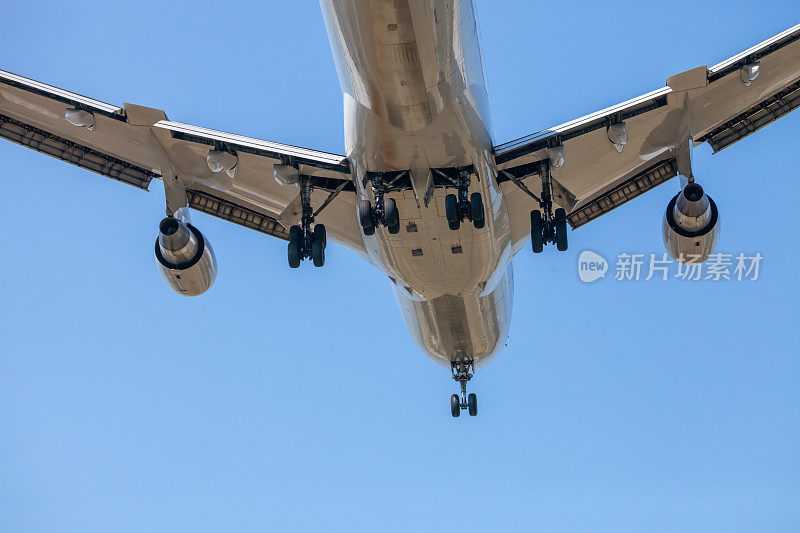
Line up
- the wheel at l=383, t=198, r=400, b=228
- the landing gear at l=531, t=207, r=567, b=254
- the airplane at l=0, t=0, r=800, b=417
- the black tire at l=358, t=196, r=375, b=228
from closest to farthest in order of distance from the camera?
the airplane at l=0, t=0, r=800, b=417 < the wheel at l=383, t=198, r=400, b=228 < the black tire at l=358, t=196, r=375, b=228 < the landing gear at l=531, t=207, r=567, b=254

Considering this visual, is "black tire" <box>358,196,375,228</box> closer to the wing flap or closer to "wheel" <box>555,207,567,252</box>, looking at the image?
"wheel" <box>555,207,567,252</box>

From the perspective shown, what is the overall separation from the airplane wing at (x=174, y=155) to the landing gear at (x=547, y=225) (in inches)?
192

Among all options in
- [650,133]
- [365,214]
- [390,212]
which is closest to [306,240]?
[365,214]

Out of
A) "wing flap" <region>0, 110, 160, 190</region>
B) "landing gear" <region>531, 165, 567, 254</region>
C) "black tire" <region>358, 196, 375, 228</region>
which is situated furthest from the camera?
"wing flap" <region>0, 110, 160, 190</region>

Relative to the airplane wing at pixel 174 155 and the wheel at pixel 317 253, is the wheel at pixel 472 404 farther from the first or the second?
the wheel at pixel 317 253

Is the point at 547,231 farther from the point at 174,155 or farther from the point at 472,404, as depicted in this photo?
the point at 472,404

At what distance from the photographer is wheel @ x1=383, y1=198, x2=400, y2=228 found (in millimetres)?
22031

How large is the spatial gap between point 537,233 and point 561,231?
2.14 ft

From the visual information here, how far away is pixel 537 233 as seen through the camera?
931 inches

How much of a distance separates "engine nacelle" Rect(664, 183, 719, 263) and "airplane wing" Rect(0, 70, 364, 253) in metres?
8.20

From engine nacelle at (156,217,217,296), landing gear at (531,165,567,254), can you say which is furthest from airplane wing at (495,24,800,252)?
engine nacelle at (156,217,217,296)

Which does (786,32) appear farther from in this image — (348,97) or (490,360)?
(490,360)

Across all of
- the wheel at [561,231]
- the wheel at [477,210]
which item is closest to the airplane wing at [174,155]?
the wheel at [477,210]

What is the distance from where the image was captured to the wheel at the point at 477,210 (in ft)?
72.6
